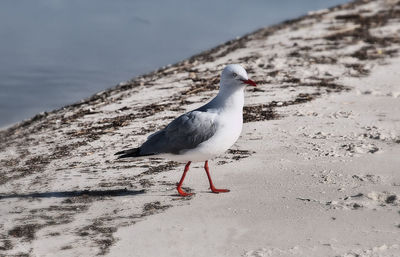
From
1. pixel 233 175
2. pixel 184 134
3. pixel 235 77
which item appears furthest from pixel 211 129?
pixel 233 175

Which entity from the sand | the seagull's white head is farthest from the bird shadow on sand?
the seagull's white head

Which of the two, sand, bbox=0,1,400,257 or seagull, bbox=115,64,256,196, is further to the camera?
seagull, bbox=115,64,256,196

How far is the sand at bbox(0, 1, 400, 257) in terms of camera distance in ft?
17.5

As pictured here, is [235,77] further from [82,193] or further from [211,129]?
[82,193]

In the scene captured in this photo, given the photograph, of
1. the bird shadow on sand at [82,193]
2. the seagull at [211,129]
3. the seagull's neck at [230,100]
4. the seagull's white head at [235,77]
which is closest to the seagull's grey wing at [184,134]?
the seagull at [211,129]

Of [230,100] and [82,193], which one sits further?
[82,193]

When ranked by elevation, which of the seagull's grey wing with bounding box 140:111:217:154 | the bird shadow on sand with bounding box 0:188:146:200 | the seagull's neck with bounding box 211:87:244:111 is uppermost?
the seagull's neck with bounding box 211:87:244:111

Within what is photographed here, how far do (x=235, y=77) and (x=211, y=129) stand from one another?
0.59m

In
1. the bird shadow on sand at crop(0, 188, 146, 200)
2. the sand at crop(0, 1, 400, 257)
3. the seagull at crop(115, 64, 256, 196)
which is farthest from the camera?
the bird shadow on sand at crop(0, 188, 146, 200)

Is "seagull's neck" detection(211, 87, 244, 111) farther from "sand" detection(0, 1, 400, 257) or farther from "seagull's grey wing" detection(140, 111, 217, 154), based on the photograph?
"sand" detection(0, 1, 400, 257)

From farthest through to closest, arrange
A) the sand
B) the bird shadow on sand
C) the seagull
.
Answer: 1. the bird shadow on sand
2. the seagull
3. the sand

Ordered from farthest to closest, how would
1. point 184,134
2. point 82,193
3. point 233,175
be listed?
1. point 233,175
2. point 82,193
3. point 184,134

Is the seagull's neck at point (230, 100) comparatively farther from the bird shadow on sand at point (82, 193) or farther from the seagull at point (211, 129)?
the bird shadow on sand at point (82, 193)

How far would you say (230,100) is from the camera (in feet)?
20.8
